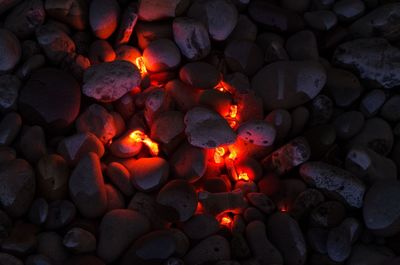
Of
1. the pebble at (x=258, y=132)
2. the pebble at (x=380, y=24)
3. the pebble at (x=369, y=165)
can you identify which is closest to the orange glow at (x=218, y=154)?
the pebble at (x=258, y=132)

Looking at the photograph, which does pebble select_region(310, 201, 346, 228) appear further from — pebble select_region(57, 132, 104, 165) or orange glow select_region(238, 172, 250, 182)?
pebble select_region(57, 132, 104, 165)

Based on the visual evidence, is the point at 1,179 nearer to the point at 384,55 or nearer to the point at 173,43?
the point at 173,43

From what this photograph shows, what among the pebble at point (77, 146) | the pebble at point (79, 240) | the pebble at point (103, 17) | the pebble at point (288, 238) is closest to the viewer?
the pebble at point (79, 240)

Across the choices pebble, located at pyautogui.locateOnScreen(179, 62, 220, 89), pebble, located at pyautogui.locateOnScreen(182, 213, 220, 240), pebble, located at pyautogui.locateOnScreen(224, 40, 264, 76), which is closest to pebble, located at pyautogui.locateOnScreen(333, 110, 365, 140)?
pebble, located at pyautogui.locateOnScreen(224, 40, 264, 76)

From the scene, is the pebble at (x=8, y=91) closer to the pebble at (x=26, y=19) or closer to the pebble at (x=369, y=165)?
the pebble at (x=26, y=19)

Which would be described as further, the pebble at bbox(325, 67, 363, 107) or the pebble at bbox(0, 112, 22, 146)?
the pebble at bbox(325, 67, 363, 107)

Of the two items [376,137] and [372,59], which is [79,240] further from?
[372,59]

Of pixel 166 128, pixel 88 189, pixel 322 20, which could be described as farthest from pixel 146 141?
pixel 322 20
